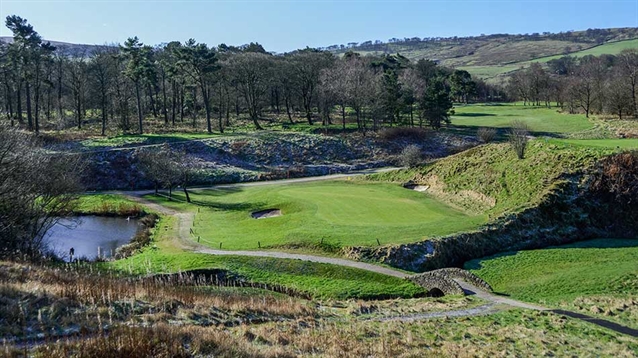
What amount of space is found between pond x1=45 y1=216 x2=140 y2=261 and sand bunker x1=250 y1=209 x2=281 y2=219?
10809 mm

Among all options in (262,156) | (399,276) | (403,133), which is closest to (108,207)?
(262,156)

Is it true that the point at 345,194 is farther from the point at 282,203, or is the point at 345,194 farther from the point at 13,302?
the point at 13,302

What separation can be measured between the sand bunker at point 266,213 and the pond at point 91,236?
10.8 metres

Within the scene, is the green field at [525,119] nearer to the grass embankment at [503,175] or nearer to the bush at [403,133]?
the bush at [403,133]

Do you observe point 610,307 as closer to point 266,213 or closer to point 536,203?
point 536,203

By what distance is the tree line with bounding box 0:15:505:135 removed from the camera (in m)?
70.7

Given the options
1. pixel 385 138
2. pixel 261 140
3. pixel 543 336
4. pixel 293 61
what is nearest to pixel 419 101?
pixel 385 138

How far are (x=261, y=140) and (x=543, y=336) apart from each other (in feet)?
184

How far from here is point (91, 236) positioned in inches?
1646

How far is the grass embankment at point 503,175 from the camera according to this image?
39781mm

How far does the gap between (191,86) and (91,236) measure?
150ft

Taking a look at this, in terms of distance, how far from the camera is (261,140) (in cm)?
7119

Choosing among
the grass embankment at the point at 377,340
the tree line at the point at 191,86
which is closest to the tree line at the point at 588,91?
the tree line at the point at 191,86

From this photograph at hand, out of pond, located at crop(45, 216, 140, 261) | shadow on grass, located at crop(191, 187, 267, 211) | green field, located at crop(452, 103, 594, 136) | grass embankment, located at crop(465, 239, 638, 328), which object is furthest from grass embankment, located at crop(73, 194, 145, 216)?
green field, located at crop(452, 103, 594, 136)
